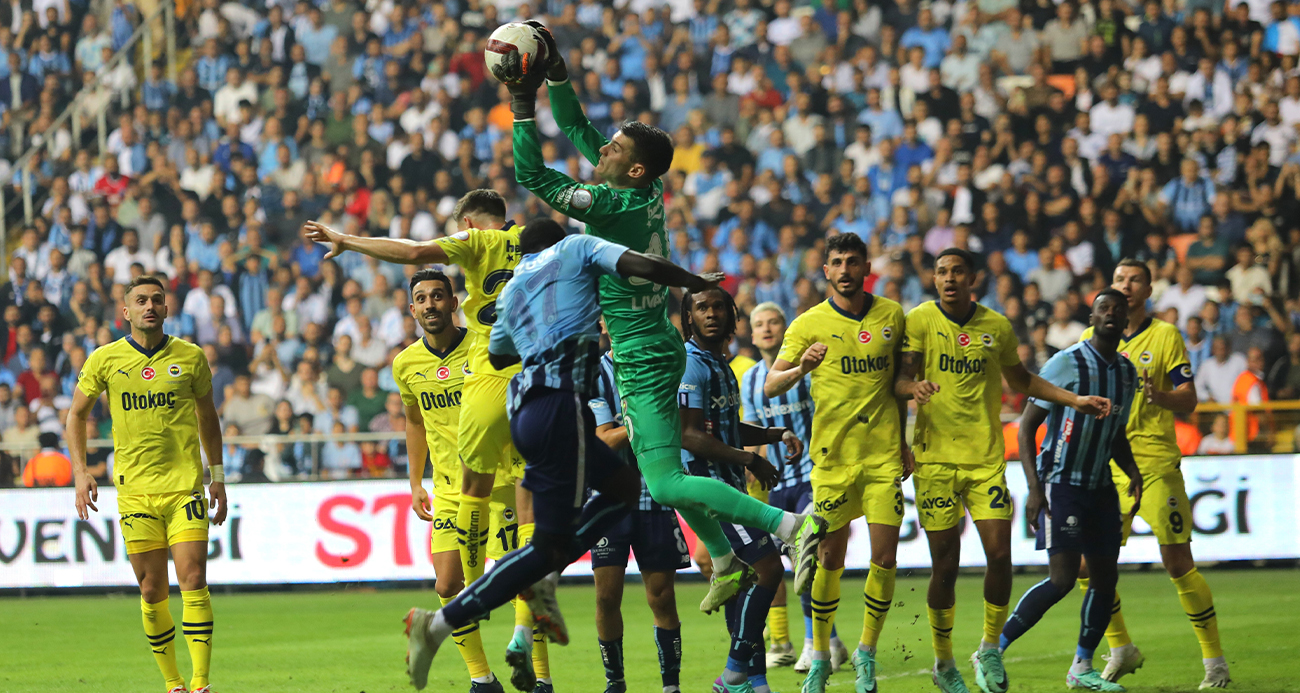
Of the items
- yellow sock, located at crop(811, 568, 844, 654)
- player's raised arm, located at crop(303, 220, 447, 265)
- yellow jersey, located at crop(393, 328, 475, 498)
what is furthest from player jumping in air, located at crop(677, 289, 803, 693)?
player's raised arm, located at crop(303, 220, 447, 265)

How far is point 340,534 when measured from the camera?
51.2ft

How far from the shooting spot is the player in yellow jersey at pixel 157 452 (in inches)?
327

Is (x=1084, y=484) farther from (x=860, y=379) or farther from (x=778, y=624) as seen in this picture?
(x=778, y=624)

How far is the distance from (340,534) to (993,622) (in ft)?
29.7

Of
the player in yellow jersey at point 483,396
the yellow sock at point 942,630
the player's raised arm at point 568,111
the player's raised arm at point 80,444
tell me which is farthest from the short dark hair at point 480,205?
the yellow sock at point 942,630

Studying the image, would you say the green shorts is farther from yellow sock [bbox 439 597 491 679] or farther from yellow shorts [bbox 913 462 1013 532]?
yellow shorts [bbox 913 462 1013 532]

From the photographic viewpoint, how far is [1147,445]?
945 cm

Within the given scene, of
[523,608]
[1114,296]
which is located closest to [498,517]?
[523,608]

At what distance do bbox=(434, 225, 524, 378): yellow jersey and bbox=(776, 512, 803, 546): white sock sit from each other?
1972 mm

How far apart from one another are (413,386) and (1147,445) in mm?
4791


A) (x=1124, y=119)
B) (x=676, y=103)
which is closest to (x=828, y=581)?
(x=1124, y=119)

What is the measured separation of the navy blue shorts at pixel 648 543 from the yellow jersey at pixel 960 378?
5.85 feet

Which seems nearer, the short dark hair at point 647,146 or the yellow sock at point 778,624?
the short dark hair at point 647,146

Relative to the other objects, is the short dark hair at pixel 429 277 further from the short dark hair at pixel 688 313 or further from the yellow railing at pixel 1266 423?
the yellow railing at pixel 1266 423
